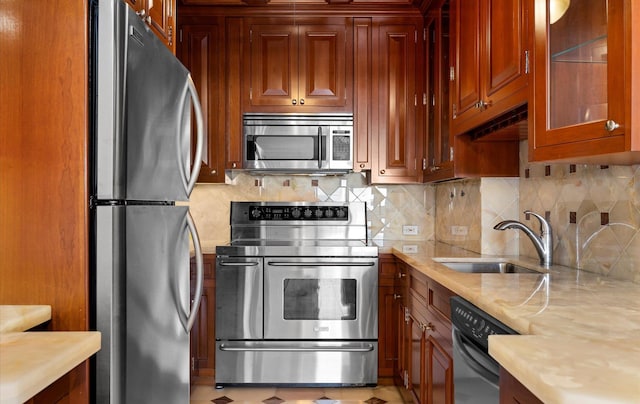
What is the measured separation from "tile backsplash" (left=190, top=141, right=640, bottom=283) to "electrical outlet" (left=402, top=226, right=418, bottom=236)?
0.09 feet

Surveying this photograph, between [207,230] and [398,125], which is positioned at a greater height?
[398,125]

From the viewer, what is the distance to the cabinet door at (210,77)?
10.7 ft

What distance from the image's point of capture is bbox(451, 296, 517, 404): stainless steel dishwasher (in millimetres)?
1319

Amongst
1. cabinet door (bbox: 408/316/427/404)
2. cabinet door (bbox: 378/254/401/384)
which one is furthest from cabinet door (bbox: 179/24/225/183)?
cabinet door (bbox: 408/316/427/404)

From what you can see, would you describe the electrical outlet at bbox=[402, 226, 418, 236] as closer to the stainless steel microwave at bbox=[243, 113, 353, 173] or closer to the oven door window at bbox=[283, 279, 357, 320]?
the stainless steel microwave at bbox=[243, 113, 353, 173]

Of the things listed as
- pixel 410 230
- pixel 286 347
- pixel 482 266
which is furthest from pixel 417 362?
pixel 410 230

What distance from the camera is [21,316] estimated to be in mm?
1083

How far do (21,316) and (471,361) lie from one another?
125cm

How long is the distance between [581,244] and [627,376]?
4.40ft

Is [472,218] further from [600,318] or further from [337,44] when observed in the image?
[600,318]

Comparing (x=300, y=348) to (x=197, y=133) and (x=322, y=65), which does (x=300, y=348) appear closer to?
(x=197, y=133)

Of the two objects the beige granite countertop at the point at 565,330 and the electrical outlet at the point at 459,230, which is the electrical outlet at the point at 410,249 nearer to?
the electrical outlet at the point at 459,230

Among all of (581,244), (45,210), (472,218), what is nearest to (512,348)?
(45,210)

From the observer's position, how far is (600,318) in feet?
3.67
